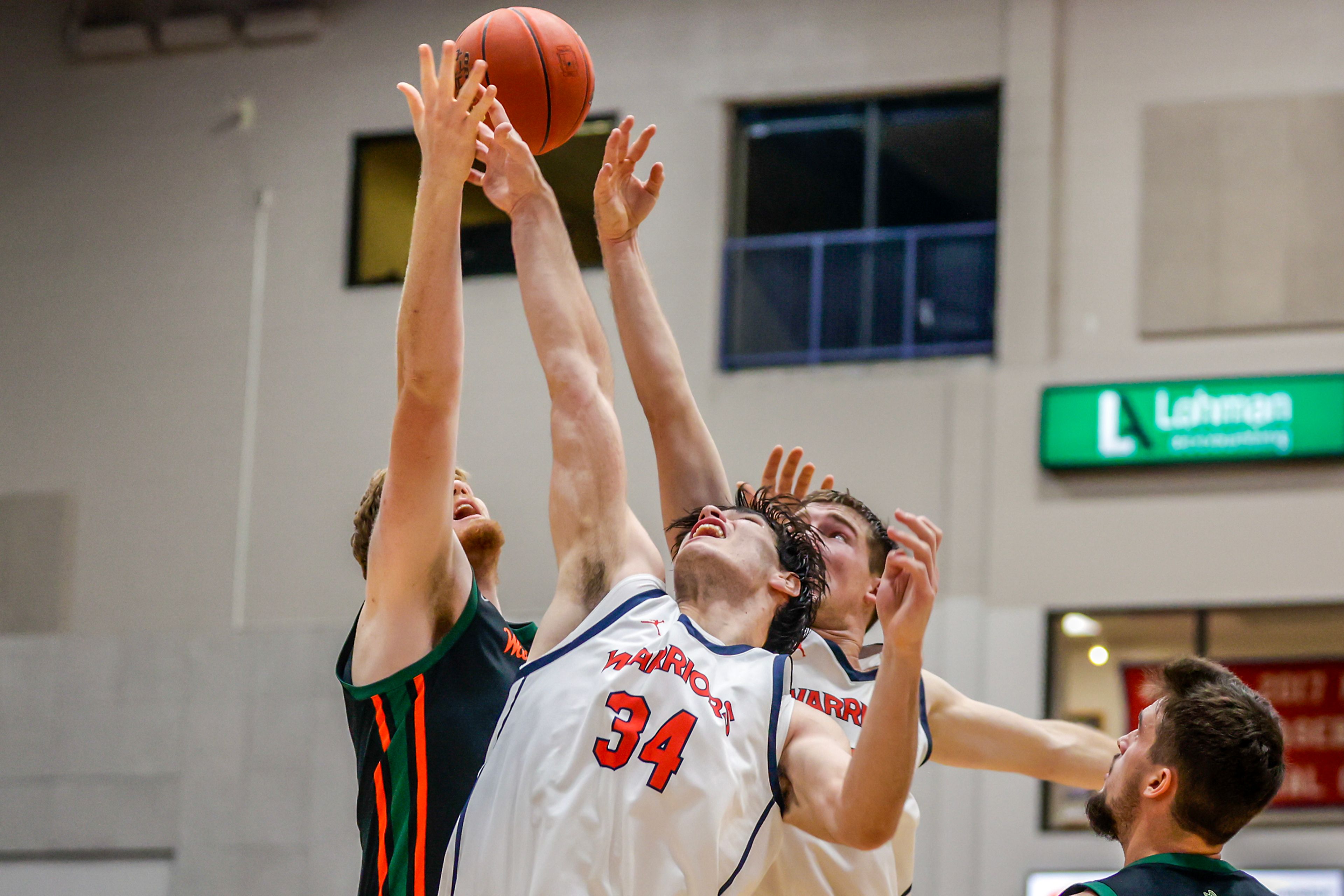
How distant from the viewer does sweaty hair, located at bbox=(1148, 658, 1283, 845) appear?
364 centimetres

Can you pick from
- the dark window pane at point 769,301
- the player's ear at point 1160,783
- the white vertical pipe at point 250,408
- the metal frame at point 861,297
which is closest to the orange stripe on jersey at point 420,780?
the player's ear at point 1160,783

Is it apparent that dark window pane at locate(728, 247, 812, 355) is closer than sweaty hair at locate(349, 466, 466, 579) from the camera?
No

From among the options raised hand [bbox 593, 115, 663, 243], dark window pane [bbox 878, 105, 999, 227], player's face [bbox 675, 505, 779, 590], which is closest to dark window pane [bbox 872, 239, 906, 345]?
dark window pane [bbox 878, 105, 999, 227]

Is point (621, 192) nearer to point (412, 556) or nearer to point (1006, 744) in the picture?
point (412, 556)

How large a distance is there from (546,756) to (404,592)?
1.74 feet

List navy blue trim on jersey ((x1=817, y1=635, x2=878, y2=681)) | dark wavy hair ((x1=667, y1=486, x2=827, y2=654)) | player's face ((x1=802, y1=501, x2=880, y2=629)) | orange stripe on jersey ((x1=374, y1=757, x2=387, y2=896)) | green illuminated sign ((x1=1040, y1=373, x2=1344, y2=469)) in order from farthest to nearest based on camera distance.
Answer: green illuminated sign ((x1=1040, y1=373, x2=1344, y2=469)) < player's face ((x1=802, y1=501, x2=880, y2=629)) < navy blue trim on jersey ((x1=817, y1=635, x2=878, y2=681)) < dark wavy hair ((x1=667, y1=486, x2=827, y2=654)) < orange stripe on jersey ((x1=374, y1=757, x2=387, y2=896))

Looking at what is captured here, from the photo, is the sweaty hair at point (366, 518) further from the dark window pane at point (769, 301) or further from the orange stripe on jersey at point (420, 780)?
the dark window pane at point (769, 301)

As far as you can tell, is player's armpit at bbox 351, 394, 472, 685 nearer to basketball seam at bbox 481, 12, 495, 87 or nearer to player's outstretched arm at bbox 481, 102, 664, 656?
player's outstretched arm at bbox 481, 102, 664, 656

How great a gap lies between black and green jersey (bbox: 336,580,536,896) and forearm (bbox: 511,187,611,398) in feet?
2.21

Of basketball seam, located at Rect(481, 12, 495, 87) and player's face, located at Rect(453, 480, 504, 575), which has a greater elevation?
basketball seam, located at Rect(481, 12, 495, 87)

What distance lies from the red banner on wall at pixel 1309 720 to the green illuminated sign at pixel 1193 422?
4.43 ft

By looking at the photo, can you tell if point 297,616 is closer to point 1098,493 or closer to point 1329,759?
point 1098,493

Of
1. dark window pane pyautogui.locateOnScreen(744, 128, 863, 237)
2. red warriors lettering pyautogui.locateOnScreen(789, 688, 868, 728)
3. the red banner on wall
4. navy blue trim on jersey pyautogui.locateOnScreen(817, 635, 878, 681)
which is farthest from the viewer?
dark window pane pyautogui.locateOnScreen(744, 128, 863, 237)

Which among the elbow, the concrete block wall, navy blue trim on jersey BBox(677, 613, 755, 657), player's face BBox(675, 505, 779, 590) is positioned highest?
player's face BBox(675, 505, 779, 590)
